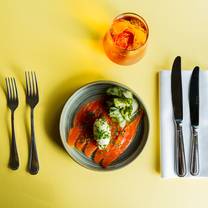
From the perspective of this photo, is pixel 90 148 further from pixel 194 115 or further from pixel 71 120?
pixel 194 115

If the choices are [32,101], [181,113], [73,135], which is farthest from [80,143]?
[181,113]

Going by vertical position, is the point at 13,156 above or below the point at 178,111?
below

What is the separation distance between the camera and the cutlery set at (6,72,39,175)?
85cm

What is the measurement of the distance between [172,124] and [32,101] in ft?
1.08

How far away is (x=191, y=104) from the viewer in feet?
2.98

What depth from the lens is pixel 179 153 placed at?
2.92 feet

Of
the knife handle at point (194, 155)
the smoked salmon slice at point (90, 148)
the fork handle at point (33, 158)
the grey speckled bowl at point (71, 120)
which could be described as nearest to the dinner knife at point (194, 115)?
the knife handle at point (194, 155)

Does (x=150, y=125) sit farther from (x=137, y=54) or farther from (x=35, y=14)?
(x=35, y=14)

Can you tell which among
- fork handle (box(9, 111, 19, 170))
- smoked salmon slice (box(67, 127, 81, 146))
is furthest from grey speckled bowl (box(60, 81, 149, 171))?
fork handle (box(9, 111, 19, 170))

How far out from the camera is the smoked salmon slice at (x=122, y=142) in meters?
0.87

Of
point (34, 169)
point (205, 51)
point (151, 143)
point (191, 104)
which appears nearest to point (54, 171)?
point (34, 169)

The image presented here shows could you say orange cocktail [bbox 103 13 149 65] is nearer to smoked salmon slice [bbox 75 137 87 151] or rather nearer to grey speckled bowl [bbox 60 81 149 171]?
grey speckled bowl [bbox 60 81 149 171]

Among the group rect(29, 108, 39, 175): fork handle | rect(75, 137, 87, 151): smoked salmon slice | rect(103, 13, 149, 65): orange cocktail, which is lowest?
rect(29, 108, 39, 175): fork handle

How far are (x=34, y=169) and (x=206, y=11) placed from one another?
0.56 meters
